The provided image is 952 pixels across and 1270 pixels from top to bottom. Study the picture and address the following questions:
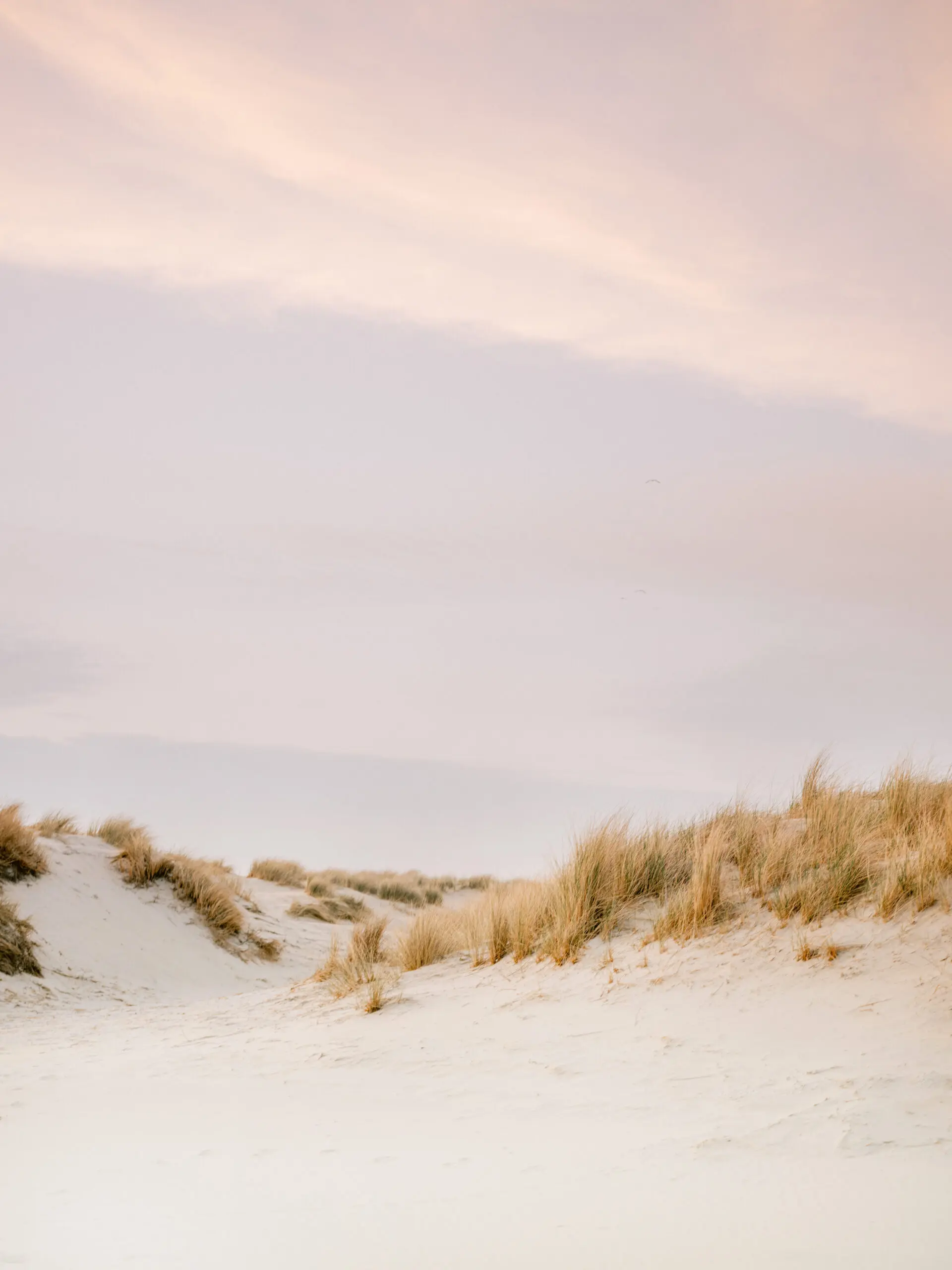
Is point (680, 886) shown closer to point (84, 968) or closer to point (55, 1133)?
point (55, 1133)

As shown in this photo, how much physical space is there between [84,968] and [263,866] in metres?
9.45

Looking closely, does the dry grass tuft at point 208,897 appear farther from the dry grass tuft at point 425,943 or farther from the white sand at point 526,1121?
the dry grass tuft at point 425,943

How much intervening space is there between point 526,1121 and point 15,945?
8.14 m

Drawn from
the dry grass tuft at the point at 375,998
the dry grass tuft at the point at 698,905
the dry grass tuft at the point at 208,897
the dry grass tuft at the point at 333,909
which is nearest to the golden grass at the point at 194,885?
→ the dry grass tuft at the point at 208,897

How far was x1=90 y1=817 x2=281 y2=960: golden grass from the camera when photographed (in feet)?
44.7

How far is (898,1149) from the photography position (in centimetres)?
355

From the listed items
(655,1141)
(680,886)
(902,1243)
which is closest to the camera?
(902,1243)

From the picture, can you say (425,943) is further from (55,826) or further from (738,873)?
(55,826)

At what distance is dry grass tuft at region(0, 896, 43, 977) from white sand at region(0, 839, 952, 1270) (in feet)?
9.70

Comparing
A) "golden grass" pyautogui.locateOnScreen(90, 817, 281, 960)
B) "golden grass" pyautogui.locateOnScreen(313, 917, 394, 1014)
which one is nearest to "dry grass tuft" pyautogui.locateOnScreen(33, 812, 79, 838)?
"golden grass" pyautogui.locateOnScreen(90, 817, 281, 960)

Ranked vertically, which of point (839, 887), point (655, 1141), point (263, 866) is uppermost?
point (839, 887)

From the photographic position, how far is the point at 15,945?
10555 millimetres

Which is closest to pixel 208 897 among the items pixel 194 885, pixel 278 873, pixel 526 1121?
pixel 194 885

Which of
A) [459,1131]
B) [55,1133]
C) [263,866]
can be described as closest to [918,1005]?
[459,1131]
